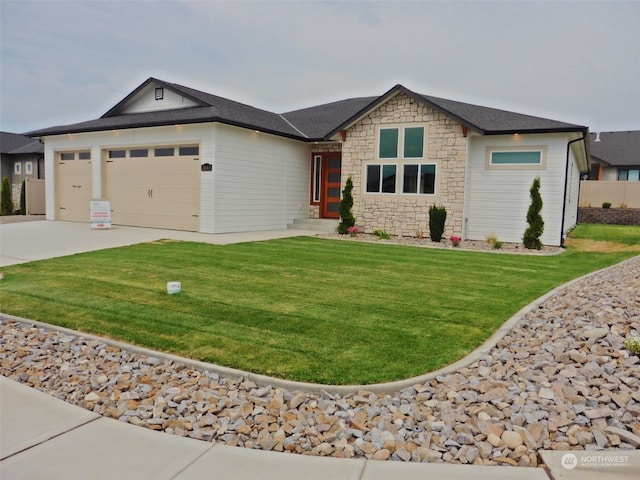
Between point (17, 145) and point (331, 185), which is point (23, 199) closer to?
point (17, 145)

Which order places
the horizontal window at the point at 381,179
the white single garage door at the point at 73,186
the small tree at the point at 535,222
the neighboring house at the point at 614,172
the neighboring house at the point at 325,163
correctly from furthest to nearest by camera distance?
the neighboring house at the point at 614,172 < the white single garage door at the point at 73,186 < the horizontal window at the point at 381,179 < the neighboring house at the point at 325,163 < the small tree at the point at 535,222

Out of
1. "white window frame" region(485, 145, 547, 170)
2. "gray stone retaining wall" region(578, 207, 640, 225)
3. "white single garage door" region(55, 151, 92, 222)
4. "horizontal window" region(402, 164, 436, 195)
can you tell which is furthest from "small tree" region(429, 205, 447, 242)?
"gray stone retaining wall" region(578, 207, 640, 225)

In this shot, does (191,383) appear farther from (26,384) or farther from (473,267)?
(473,267)

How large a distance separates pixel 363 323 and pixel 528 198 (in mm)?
10313

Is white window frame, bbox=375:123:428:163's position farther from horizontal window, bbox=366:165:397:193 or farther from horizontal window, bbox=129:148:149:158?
horizontal window, bbox=129:148:149:158

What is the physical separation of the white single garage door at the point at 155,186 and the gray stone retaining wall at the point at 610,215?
20716mm

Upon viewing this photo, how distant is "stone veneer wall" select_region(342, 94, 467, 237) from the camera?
542 inches

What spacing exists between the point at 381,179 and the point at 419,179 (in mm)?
1240

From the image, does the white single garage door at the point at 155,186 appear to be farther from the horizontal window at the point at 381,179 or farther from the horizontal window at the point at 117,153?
the horizontal window at the point at 381,179

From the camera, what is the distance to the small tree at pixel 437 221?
13508 millimetres

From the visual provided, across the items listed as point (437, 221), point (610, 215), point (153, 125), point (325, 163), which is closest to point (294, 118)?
point (325, 163)

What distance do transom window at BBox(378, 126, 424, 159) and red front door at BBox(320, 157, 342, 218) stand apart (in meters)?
2.55

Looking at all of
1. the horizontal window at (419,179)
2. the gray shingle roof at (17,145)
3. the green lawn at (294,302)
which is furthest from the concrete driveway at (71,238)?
the gray shingle roof at (17,145)

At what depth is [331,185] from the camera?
676 inches
